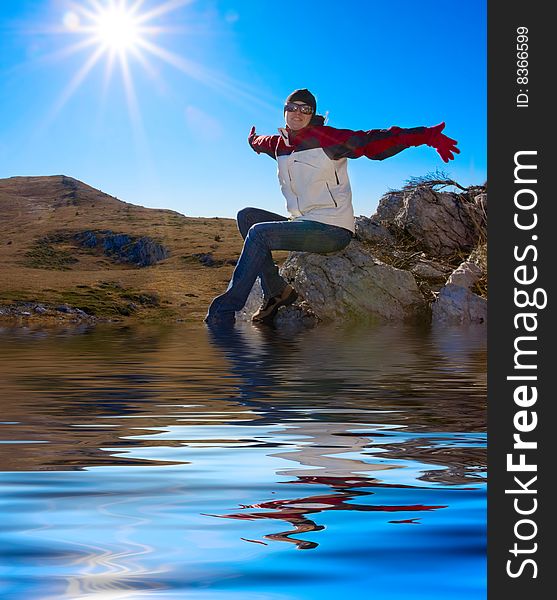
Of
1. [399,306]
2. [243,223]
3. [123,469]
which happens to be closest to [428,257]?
[399,306]

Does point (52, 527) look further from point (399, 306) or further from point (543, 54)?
point (399, 306)

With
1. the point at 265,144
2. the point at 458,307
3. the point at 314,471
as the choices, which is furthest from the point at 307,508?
the point at 458,307

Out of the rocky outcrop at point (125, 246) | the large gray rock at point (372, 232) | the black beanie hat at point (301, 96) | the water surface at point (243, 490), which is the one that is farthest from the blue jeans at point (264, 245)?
the rocky outcrop at point (125, 246)

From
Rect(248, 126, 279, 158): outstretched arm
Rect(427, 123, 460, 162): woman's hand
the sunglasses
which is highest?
the sunglasses

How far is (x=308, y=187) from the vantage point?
1012cm

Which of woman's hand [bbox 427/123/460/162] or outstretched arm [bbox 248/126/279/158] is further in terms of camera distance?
outstretched arm [bbox 248/126/279/158]

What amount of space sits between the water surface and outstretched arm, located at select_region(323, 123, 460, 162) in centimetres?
397

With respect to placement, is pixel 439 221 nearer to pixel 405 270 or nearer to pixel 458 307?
pixel 405 270

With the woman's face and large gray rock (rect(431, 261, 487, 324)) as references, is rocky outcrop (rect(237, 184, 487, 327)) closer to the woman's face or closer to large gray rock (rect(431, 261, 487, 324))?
large gray rock (rect(431, 261, 487, 324))

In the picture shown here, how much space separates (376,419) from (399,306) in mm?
15020

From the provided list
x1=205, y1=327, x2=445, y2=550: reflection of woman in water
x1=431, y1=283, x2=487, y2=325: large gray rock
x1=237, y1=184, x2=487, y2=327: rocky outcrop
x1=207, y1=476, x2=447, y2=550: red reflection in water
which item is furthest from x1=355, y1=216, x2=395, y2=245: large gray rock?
x1=207, y1=476, x2=447, y2=550: red reflection in water

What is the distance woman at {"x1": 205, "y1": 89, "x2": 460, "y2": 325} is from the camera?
9602 millimetres

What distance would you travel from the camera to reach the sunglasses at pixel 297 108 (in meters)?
10.0

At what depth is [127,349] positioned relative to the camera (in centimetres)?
968
